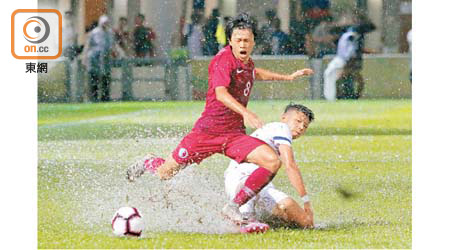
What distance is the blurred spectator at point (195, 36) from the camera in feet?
48.3

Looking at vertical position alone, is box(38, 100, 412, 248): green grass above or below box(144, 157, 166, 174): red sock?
below

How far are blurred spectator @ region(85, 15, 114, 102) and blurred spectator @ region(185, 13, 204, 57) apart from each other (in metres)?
A: 1.64

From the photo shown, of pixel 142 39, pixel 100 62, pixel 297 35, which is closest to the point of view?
pixel 142 39

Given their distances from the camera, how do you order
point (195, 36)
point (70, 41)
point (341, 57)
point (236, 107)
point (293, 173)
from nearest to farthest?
point (236, 107) → point (293, 173) → point (195, 36) → point (70, 41) → point (341, 57)

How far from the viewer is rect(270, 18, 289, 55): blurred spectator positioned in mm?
15195

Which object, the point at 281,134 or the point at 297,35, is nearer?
the point at 281,134

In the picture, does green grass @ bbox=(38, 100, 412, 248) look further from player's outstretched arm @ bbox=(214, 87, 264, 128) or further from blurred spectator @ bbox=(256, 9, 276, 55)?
blurred spectator @ bbox=(256, 9, 276, 55)

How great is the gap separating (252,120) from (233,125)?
0.74 metres

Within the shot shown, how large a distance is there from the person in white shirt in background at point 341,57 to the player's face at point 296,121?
8.65 meters

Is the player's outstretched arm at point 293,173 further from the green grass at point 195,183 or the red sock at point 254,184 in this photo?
the green grass at point 195,183

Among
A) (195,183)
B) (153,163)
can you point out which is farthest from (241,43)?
(195,183)

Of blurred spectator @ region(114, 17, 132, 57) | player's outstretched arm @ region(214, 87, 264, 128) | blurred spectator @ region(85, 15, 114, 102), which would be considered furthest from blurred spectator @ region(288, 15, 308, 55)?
player's outstretched arm @ region(214, 87, 264, 128)

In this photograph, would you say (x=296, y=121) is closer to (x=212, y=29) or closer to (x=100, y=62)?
(x=212, y=29)

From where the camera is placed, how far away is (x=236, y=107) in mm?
7625
